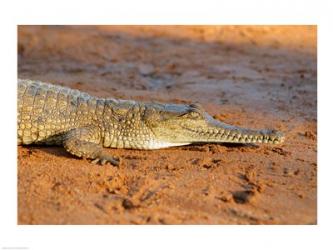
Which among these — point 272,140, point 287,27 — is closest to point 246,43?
point 287,27

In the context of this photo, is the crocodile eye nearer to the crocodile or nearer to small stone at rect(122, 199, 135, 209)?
the crocodile

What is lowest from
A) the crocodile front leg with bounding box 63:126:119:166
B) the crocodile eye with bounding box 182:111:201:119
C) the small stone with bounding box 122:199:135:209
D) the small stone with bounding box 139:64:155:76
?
the small stone with bounding box 122:199:135:209

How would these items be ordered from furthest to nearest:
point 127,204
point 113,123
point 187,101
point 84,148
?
point 187,101 < point 113,123 < point 84,148 < point 127,204

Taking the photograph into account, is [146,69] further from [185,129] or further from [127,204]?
[127,204]

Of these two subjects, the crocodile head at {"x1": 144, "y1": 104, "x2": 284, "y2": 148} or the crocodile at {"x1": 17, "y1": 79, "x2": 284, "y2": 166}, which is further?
the crocodile head at {"x1": 144, "y1": 104, "x2": 284, "y2": 148}

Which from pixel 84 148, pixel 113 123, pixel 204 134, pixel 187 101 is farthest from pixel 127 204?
pixel 187 101

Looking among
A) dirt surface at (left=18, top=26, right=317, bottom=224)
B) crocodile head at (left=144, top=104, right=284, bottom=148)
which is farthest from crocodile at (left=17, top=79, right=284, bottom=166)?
dirt surface at (left=18, top=26, right=317, bottom=224)
